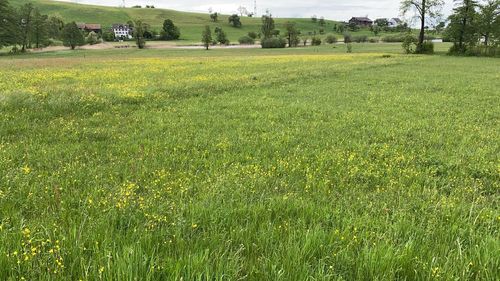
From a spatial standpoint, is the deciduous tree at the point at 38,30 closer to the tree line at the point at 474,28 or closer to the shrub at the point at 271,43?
the shrub at the point at 271,43

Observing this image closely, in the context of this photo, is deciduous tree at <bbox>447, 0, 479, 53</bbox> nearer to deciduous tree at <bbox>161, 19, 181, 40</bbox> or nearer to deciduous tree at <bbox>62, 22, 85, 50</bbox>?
deciduous tree at <bbox>62, 22, 85, 50</bbox>

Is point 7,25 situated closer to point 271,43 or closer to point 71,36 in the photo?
point 71,36

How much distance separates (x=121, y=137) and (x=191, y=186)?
4.54 meters

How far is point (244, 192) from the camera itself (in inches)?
247

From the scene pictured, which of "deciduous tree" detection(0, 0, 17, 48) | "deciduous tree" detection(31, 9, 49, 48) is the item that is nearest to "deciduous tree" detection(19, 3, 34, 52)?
"deciduous tree" detection(31, 9, 49, 48)

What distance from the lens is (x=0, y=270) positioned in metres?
3.33

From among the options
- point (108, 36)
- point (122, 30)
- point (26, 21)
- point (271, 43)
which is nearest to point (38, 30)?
point (26, 21)

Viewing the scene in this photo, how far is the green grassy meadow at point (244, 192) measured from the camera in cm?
367

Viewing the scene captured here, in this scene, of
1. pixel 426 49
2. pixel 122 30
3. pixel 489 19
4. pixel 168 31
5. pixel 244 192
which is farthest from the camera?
pixel 122 30

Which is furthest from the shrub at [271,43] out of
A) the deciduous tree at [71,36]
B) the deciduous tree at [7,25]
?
the deciduous tree at [7,25]

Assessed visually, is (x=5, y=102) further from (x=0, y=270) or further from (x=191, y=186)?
(x=0, y=270)

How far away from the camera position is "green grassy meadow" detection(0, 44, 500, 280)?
3.67 metres

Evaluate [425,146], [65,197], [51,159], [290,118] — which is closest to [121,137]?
[51,159]

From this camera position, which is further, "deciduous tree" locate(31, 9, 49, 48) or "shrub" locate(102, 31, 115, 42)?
"shrub" locate(102, 31, 115, 42)
